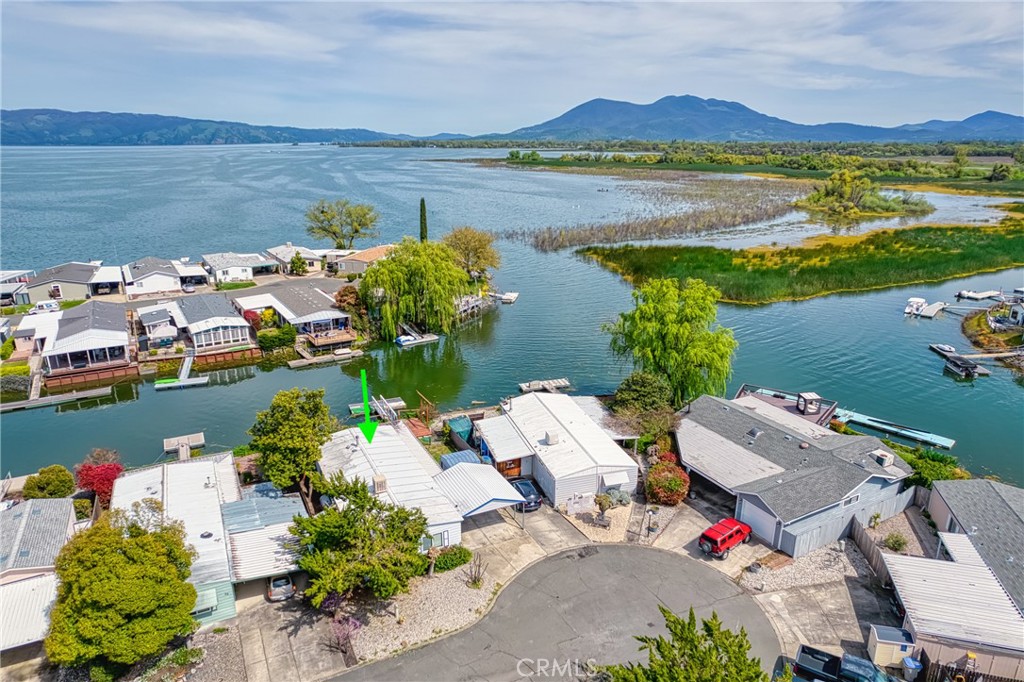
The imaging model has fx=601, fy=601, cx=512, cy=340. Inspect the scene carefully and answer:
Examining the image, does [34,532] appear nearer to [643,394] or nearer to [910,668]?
[643,394]

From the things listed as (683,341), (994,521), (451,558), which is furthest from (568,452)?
(994,521)

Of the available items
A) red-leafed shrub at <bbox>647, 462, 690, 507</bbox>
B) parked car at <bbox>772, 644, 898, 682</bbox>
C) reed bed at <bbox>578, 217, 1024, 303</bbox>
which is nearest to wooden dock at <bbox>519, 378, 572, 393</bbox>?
red-leafed shrub at <bbox>647, 462, 690, 507</bbox>

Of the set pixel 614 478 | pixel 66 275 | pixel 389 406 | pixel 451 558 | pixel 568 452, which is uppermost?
pixel 66 275

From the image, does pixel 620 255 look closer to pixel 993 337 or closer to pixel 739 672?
pixel 993 337

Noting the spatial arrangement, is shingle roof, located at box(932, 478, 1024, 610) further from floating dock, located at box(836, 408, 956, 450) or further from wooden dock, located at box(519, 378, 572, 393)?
wooden dock, located at box(519, 378, 572, 393)


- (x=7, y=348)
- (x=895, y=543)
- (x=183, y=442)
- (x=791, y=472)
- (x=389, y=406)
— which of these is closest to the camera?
(x=895, y=543)

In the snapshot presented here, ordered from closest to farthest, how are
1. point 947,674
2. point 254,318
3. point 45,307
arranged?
point 947,674 → point 254,318 → point 45,307

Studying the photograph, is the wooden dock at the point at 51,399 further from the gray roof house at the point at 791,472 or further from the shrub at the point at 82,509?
the gray roof house at the point at 791,472

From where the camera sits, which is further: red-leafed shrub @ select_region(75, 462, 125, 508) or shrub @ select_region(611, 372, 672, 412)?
shrub @ select_region(611, 372, 672, 412)
